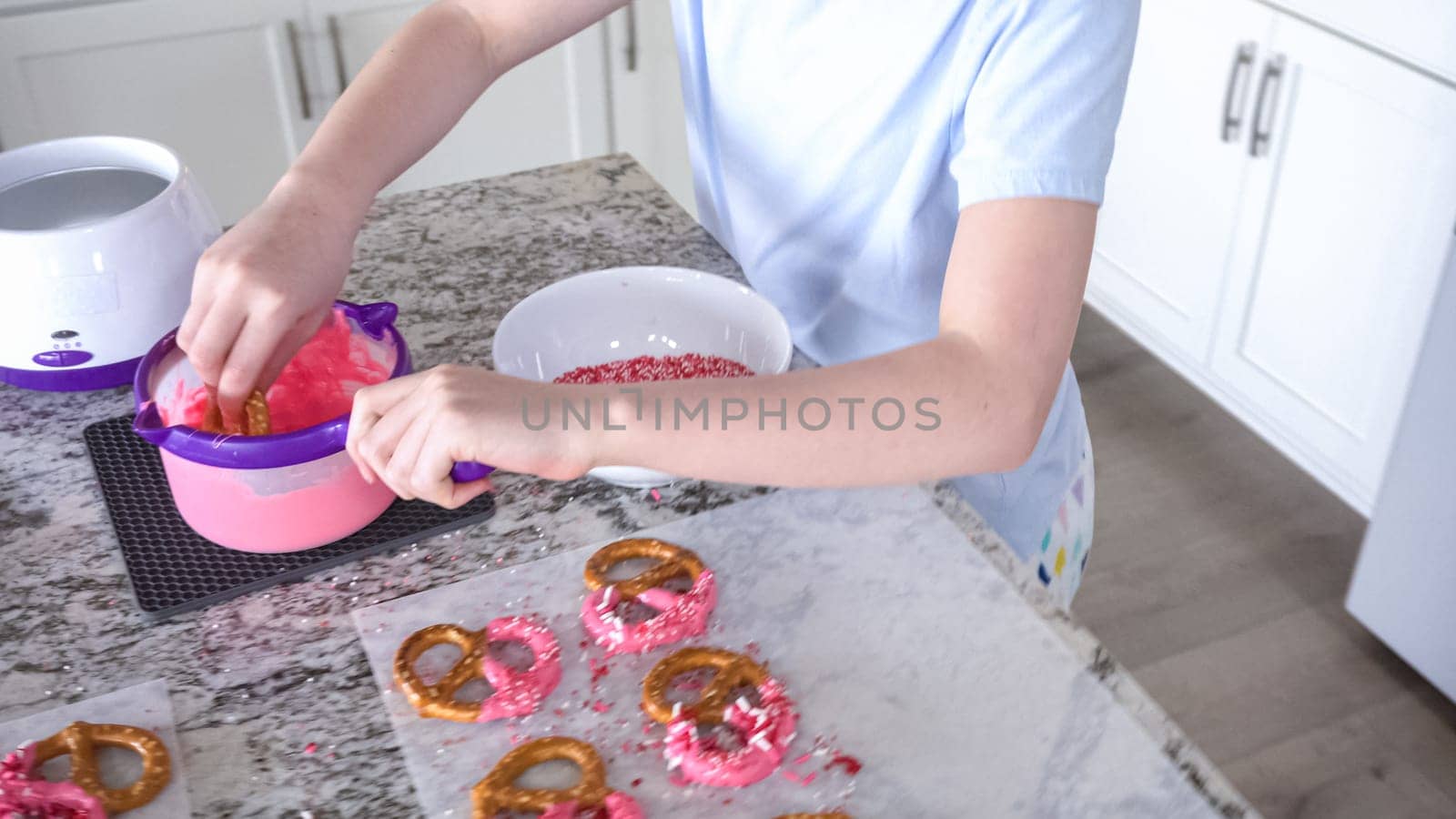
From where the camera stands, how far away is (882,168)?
1.05 meters

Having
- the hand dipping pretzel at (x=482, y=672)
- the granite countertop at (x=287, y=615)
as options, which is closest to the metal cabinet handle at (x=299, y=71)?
the granite countertop at (x=287, y=615)

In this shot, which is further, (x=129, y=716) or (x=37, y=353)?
(x=37, y=353)

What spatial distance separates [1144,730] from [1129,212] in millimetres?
1847

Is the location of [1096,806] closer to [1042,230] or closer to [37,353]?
[1042,230]

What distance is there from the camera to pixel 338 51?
227cm

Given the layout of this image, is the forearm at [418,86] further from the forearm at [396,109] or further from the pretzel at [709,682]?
the pretzel at [709,682]

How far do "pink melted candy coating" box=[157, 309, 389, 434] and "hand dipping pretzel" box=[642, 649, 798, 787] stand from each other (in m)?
0.33

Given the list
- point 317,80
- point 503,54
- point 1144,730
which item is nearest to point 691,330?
point 503,54

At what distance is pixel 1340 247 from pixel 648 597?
156 centimetres

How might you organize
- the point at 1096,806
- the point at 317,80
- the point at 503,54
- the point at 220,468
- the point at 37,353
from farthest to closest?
1. the point at 317,80
2. the point at 503,54
3. the point at 37,353
4. the point at 220,468
5. the point at 1096,806

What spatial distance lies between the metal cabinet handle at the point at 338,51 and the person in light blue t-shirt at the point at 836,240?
1229mm

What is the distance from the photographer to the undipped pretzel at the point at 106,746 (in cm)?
71

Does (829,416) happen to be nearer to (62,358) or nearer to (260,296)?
(260,296)

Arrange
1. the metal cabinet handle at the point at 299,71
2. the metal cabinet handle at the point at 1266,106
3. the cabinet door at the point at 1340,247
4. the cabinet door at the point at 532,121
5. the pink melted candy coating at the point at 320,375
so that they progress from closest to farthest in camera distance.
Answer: the pink melted candy coating at the point at 320,375, the cabinet door at the point at 1340,247, the metal cabinet handle at the point at 1266,106, the metal cabinet handle at the point at 299,71, the cabinet door at the point at 532,121
